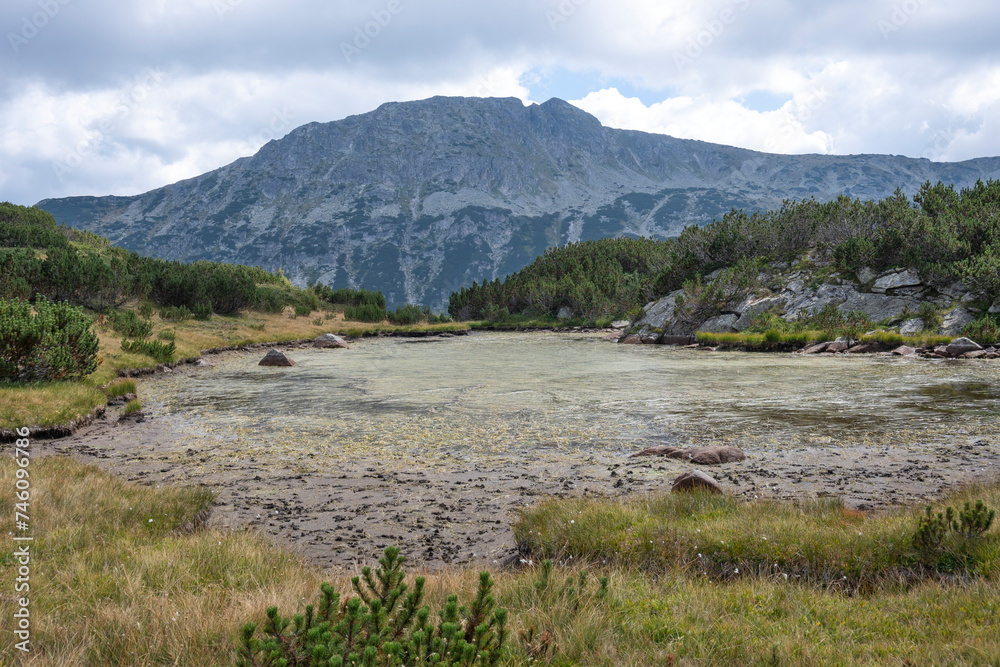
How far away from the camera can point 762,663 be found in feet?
13.4

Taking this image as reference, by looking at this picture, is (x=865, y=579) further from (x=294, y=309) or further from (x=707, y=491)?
(x=294, y=309)

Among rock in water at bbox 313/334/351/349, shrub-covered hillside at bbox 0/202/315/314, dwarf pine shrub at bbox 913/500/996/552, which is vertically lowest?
dwarf pine shrub at bbox 913/500/996/552

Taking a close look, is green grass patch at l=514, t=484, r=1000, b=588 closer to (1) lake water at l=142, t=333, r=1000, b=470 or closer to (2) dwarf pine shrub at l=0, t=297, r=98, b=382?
(1) lake water at l=142, t=333, r=1000, b=470

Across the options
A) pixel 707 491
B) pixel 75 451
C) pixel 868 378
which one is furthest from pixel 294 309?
pixel 707 491

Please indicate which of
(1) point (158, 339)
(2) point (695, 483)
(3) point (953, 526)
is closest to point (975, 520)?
(3) point (953, 526)

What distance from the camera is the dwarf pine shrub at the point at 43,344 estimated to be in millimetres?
15680

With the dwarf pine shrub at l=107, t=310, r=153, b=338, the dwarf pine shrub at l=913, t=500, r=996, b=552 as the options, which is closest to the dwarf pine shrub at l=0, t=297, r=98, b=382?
the dwarf pine shrub at l=107, t=310, r=153, b=338

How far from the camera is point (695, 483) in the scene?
28.6 feet

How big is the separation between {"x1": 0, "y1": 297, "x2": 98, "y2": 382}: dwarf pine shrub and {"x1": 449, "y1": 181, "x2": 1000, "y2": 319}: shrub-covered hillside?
48.3m

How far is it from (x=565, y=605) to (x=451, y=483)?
538 cm

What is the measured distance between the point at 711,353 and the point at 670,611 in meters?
34.7

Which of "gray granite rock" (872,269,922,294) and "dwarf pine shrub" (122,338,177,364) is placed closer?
"dwarf pine shrub" (122,338,177,364)

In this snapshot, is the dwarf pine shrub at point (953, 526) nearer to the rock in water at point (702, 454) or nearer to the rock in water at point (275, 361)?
the rock in water at point (702, 454)

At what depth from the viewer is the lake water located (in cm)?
1295
